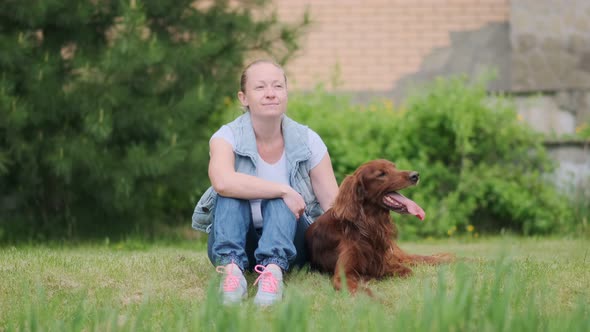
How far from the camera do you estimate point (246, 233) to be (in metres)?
4.59

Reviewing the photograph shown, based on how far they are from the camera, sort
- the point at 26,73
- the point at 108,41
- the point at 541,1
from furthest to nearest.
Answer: the point at 541,1, the point at 108,41, the point at 26,73

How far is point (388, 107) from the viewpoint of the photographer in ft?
30.4

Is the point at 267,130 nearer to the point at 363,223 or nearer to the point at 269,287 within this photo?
the point at 363,223

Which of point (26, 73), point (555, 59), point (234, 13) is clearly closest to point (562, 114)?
point (555, 59)

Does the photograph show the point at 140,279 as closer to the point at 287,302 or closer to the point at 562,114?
the point at 287,302

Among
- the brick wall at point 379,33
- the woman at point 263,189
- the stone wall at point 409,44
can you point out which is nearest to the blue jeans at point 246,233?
the woman at point 263,189

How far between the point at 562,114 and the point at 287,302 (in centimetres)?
772

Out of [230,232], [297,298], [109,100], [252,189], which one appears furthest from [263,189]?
[109,100]

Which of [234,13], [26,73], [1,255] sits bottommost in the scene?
[1,255]

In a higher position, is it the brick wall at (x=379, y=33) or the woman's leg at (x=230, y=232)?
the brick wall at (x=379, y=33)

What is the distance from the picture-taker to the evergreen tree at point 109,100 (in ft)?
24.0

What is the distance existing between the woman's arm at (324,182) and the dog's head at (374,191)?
0.35 meters

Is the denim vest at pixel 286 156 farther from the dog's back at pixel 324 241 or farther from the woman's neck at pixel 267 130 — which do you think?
the dog's back at pixel 324 241

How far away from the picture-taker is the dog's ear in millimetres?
4473
